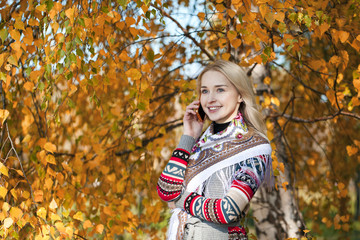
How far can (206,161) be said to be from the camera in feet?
5.47

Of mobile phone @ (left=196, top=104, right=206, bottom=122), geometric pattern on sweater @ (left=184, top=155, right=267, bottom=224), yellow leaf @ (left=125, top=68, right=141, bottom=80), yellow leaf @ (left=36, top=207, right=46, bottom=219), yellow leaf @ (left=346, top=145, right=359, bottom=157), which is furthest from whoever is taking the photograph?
yellow leaf @ (left=346, top=145, right=359, bottom=157)

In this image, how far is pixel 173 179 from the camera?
1600mm

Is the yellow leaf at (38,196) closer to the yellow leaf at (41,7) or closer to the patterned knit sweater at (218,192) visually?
the patterned knit sweater at (218,192)

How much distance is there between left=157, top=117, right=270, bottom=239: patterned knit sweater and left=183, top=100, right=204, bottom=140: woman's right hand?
0.30 feet

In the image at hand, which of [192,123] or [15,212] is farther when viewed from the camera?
[192,123]

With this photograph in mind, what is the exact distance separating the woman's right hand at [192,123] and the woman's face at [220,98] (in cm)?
8

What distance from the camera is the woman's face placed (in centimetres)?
172

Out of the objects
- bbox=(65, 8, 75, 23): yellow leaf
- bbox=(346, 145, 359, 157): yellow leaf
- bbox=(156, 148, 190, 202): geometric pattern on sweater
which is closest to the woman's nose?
bbox=(156, 148, 190, 202): geometric pattern on sweater

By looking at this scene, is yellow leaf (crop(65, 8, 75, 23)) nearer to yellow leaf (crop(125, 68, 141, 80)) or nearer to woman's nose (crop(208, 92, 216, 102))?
yellow leaf (crop(125, 68, 141, 80))

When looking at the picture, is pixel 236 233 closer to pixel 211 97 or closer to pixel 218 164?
pixel 218 164

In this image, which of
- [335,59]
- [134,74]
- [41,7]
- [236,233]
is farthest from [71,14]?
[335,59]

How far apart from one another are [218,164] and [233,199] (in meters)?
0.22

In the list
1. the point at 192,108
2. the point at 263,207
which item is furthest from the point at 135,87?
the point at 263,207

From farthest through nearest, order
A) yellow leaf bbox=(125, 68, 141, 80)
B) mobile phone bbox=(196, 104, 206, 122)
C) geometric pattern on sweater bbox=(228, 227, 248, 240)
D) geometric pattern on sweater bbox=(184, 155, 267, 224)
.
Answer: yellow leaf bbox=(125, 68, 141, 80) → mobile phone bbox=(196, 104, 206, 122) → geometric pattern on sweater bbox=(228, 227, 248, 240) → geometric pattern on sweater bbox=(184, 155, 267, 224)
